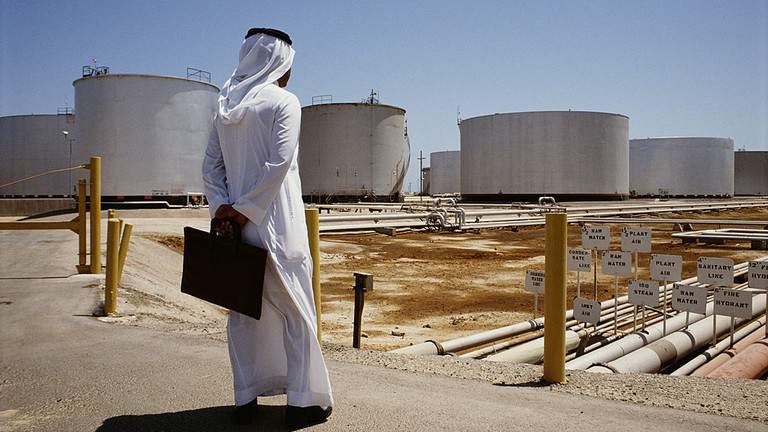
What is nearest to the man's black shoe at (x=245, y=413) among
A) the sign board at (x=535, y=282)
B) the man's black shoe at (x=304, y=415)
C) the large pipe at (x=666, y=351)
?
the man's black shoe at (x=304, y=415)

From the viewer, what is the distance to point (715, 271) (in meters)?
3.83

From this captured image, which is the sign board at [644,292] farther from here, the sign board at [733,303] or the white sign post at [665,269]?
the sign board at [733,303]

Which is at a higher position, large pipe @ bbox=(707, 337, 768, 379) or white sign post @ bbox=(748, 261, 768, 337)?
white sign post @ bbox=(748, 261, 768, 337)

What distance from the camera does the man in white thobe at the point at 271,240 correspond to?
2.06 meters

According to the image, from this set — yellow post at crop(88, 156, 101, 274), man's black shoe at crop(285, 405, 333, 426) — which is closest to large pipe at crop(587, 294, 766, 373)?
man's black shoe at crop(285, 405, 333, 426)

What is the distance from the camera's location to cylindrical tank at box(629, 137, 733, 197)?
5175 centimetres

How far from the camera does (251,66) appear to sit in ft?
7.45

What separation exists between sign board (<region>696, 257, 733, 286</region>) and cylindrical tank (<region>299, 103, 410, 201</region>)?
28.8 meters

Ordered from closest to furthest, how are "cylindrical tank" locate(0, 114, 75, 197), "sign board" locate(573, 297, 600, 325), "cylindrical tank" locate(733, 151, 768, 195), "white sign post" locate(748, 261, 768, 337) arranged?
"white sign post" locate(748, 261, 768, 337), "sign board" locate(573, 297, 600, 325), "cylindrical tank" locate(0, 114, 75, 197), "cylindrical tank" locate(733, 151, 768, 195)

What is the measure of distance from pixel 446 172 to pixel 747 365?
59.6 meters

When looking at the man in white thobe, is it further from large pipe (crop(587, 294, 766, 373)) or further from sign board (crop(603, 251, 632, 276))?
sign board (crop(603, 251, 632, 276))

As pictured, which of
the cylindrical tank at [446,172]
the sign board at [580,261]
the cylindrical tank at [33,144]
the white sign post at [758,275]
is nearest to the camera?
the white sign post at [758,275]

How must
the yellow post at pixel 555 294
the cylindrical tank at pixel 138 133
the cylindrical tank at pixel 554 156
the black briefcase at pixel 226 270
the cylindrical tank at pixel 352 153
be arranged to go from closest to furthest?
the black briefcase at pixel 226 270 < the yellow post at pixel 555 294 < the cylindrical tank at pixel 138 133 < the cylindrical tank at pixel 352 153 < the cylindrical tank at pixel 554 156

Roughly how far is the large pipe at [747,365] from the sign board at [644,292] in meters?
0.60
